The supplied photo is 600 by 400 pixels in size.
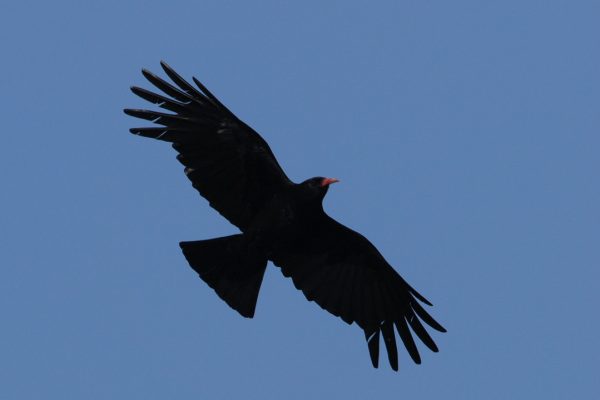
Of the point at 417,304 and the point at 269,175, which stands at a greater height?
the point at 269,175

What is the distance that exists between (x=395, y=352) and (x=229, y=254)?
243 centimetres

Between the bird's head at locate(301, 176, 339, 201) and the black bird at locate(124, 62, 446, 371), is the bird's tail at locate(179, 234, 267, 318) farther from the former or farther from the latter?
the bird's head at locate(301, 176, 339, 201)

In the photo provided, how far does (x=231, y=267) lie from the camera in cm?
1459

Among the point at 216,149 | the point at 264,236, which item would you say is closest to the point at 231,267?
the point at 264,236

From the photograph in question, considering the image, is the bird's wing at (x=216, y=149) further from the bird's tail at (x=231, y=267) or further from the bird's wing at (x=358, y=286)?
the bird's wing at (x=358, y=286)

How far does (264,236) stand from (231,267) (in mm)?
690

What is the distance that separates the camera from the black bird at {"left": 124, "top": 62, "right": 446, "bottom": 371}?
1401 cm

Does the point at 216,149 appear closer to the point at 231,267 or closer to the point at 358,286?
the point at 231,267

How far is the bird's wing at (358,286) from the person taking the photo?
14961 mm

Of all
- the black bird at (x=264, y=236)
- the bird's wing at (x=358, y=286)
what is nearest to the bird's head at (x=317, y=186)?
the black bird at (x=264, y=236)

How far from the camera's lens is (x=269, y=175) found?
14.1m

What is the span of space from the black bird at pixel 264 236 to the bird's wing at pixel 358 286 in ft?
0.04

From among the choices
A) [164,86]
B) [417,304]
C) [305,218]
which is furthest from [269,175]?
[417,304]

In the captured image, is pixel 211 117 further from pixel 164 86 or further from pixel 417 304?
pixel 417 304
